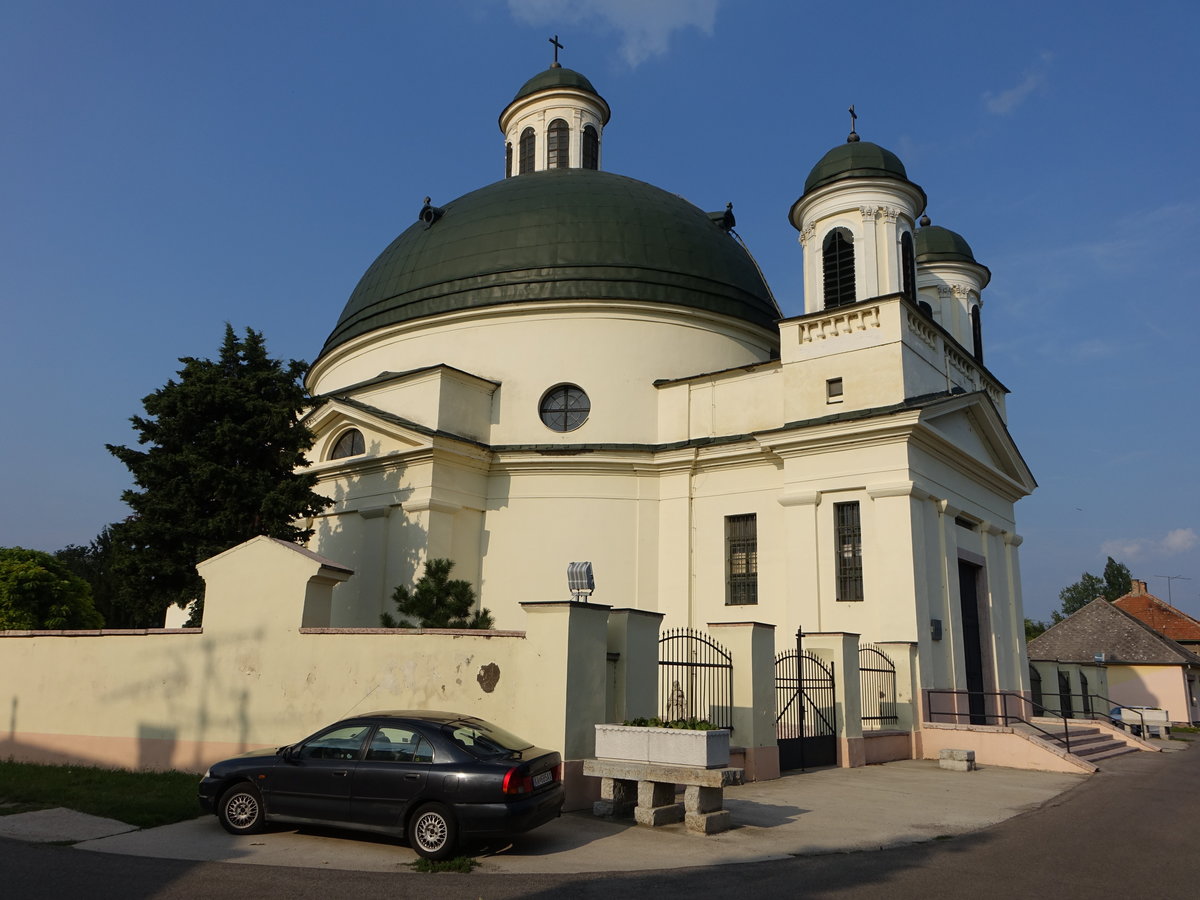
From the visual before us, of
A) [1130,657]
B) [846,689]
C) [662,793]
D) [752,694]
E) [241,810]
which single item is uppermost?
[1130,657]

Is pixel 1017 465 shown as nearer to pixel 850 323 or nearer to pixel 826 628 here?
pixel 850 323

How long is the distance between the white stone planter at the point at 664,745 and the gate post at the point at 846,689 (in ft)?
20.7

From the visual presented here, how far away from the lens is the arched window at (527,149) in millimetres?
34141

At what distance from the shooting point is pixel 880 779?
46.2ft

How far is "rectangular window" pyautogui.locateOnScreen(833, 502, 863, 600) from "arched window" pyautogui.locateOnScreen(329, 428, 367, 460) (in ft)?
37.7

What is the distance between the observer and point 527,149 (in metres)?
34.5

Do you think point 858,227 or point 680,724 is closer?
point 680,724

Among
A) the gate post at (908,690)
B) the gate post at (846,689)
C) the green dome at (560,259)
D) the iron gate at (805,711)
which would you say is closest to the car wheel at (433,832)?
the iron gate at (805,711)

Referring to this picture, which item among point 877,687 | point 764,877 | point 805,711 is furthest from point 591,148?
point 764,877

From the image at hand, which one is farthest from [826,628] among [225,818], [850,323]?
[225,818]

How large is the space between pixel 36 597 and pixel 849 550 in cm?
2973

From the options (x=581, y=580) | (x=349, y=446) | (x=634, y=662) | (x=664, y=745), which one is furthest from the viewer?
(x=349, y=446)

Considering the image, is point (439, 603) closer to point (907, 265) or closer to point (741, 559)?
point (741, 559)

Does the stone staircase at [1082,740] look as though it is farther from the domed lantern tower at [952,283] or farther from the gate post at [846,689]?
the domed lantern tower at [952,283]
